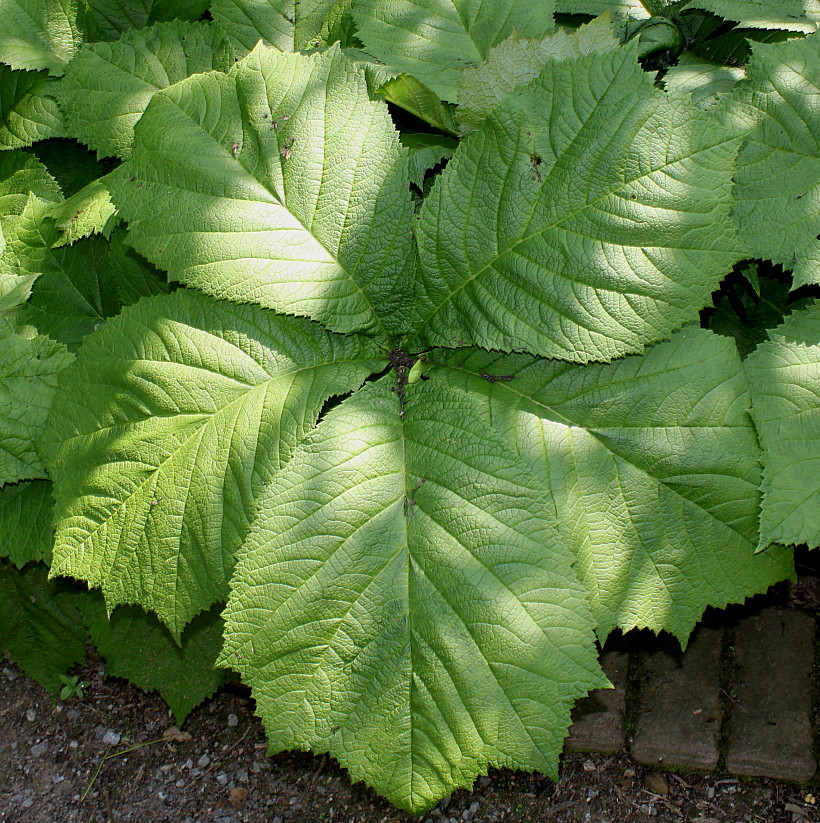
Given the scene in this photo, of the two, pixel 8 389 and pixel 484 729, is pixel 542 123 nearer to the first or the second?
pixel 484 729

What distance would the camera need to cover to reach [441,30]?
224cm

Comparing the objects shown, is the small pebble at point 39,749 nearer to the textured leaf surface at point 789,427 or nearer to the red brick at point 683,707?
the red brick at point 683,707

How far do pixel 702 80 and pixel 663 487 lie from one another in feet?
3.64

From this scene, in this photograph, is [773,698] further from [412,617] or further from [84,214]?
[84,214]

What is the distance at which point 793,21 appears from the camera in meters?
2.15

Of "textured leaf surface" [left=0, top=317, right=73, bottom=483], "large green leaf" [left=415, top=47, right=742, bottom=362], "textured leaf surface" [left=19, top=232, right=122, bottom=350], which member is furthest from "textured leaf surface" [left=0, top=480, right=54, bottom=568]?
"large green leaf" [left=415, top=47, right=742, bottom=362]

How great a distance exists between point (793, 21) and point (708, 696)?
189cm

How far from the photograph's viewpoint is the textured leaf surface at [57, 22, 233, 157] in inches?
91.6

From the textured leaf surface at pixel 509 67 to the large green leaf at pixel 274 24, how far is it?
594mm

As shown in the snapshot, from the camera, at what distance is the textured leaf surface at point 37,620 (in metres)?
2.54

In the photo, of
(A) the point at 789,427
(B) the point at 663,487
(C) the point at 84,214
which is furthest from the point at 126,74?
(A) the point at 789,427

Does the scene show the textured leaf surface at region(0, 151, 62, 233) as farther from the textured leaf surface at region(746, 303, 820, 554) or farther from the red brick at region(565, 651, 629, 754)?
the red brick at region(565, 651, 629, 754)

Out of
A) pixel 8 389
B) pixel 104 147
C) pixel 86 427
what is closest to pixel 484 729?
pixel 86 427

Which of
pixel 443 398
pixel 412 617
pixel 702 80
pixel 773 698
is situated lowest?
pixel 773 698
